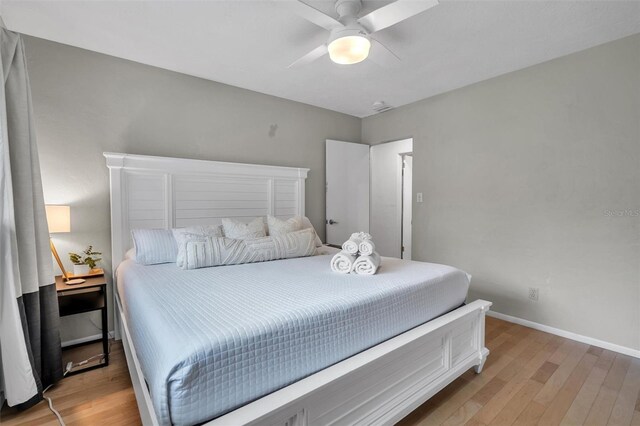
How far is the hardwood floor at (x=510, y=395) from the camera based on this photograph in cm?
164

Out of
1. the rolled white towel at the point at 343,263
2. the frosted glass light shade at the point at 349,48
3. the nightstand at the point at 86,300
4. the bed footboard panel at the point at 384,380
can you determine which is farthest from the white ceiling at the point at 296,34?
the bed footboard panel at the point at 384,380

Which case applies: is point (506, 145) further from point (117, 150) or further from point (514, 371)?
point (117, 150)

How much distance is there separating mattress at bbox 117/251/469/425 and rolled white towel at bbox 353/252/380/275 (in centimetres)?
5

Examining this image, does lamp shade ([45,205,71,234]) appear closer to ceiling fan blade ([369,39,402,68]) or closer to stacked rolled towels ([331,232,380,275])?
stacked rolled towels ([331,232,380,275])

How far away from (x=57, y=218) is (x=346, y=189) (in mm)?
3153

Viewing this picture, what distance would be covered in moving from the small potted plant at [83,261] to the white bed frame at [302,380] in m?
0.17

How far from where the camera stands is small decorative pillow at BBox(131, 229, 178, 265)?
7.52 feet

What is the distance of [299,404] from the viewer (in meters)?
1.11

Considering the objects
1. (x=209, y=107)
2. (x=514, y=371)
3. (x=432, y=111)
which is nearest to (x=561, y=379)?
(x=514, y=371)

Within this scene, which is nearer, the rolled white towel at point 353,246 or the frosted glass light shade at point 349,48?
the frosted glass light shade at point 349,48

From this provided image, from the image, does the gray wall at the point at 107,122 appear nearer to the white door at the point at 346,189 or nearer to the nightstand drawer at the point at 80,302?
the nightstand drawer at the point at 80,302

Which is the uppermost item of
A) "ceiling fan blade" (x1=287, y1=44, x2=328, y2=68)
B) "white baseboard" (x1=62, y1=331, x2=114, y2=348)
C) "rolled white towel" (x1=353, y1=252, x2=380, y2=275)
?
"ceiling fan blade" (x1=287, y1=44, x2=328, y2=68)

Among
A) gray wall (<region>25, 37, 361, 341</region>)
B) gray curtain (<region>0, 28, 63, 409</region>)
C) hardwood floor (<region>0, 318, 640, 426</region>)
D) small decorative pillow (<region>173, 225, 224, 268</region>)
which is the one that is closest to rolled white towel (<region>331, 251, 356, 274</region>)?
hardwood floor (<region>0, 318, 640, 426</region>)

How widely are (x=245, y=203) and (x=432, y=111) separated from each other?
2.47 meters
